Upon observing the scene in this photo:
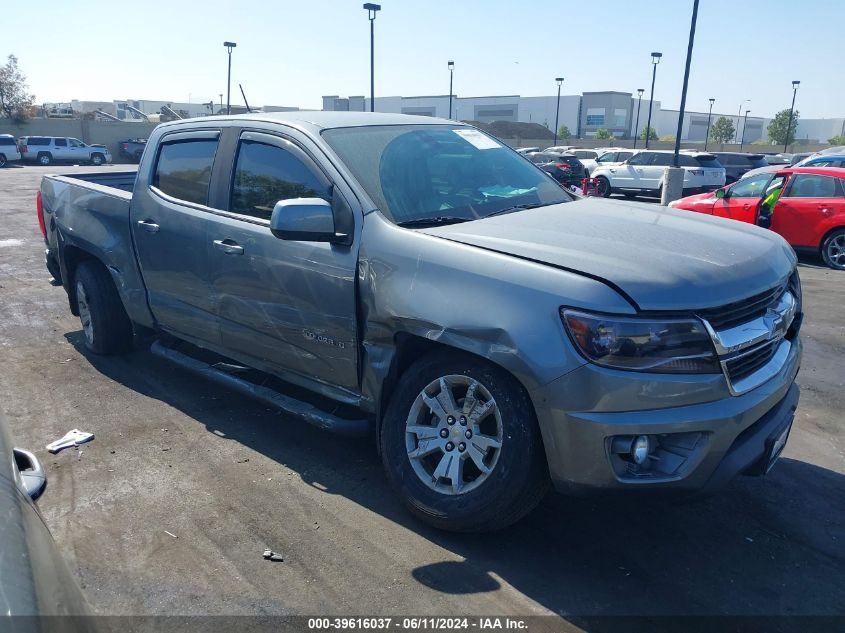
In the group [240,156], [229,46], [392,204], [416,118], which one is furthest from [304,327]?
[229,46]

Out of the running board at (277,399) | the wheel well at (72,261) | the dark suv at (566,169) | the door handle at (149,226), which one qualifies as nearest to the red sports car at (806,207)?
the running board at (277,399)

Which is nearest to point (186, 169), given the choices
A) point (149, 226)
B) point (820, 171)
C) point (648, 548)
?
point (149, 226)

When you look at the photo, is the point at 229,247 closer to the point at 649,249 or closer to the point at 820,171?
the point at 649,249

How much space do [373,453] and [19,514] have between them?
9.32 feet

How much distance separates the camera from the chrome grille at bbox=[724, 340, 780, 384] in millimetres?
2932

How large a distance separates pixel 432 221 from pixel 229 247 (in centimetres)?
131

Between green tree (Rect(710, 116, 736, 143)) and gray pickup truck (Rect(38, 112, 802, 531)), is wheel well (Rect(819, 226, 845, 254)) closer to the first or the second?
gray pickup truck (Rect(38, 112, 802, 531))

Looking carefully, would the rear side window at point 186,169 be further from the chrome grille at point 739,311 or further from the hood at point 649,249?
the chrome grille at point 739,311

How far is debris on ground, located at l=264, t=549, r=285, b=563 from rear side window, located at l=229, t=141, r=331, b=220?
1771 mm

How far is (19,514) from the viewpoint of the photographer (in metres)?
1.62

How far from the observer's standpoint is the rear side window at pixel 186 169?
184 inches

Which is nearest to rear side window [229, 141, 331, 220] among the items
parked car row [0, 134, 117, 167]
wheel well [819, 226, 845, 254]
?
wheel well [819, 226, 845, 254]

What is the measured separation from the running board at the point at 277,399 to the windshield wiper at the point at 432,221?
1.04m

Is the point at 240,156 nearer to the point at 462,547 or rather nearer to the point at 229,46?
the point at 462,547
